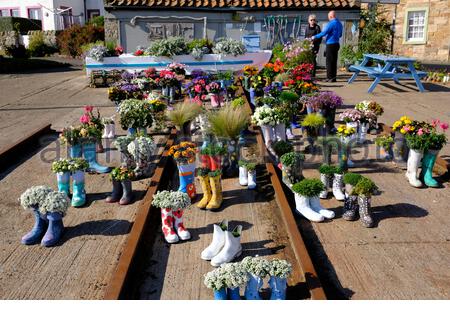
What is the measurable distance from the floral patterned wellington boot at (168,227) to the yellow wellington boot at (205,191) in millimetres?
763

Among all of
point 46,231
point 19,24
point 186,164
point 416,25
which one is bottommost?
point 46,231

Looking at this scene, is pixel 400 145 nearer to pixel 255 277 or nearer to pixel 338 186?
pixel 338 186

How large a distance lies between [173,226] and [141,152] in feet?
5.97

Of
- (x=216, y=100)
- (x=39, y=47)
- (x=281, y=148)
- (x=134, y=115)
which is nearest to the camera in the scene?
(x=281, y=148)

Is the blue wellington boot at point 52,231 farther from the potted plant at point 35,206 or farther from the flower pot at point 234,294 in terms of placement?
the flower pot at point 234,294

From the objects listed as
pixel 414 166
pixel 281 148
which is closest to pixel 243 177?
pixel 281 148

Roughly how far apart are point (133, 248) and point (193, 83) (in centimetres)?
625

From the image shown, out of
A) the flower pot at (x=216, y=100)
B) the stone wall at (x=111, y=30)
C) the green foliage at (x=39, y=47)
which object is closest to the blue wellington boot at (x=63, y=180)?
the flower pot at (x=216, y=100)

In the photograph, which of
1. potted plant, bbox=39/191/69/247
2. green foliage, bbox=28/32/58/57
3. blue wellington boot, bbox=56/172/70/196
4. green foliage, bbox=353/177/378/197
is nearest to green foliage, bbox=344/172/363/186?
green foliage, bbox=353/177/378/197

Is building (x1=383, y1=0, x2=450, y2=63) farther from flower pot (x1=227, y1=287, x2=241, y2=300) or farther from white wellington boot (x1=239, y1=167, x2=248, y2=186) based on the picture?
flower pot (x1=227, y1=287, x2=241, y2=300)

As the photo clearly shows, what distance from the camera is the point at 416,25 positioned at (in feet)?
79.7

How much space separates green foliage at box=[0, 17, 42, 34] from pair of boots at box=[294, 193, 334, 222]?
3239 cm

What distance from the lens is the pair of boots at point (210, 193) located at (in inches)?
214

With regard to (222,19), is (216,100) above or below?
below
